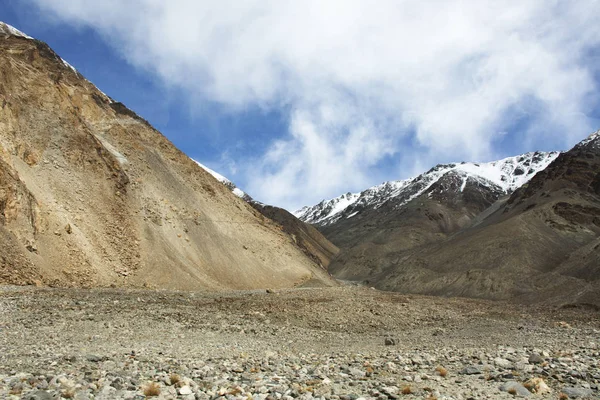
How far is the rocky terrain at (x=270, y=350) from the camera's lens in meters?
9.16

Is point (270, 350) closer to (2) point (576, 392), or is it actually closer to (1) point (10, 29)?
(2) point (576, 392)

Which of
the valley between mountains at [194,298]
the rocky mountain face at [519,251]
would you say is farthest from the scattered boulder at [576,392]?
the rocky mountain face at [519,251]

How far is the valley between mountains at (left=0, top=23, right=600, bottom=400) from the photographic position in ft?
33.3

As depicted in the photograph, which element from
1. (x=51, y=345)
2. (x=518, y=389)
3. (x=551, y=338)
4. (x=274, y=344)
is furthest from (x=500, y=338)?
(x=51, y=345)

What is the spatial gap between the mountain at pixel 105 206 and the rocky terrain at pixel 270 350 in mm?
6522

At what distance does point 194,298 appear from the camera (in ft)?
93.2

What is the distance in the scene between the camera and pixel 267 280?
46.7 metres

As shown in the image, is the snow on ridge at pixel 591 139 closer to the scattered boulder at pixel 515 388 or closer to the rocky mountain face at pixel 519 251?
the rocky mountain face at pixel 519 251

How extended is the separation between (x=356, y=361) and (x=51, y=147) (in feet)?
116

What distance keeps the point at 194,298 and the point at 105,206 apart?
14561 millimetres

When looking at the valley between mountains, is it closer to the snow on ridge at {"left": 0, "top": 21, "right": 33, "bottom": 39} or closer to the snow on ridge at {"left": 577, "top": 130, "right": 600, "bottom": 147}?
the snow on ridge at {"left": 0, "top": 21, "right": 33, "bottom": 39}

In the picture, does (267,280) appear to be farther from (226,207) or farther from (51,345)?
(51,345)

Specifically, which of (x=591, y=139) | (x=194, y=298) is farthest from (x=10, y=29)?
(x=591, y=139)

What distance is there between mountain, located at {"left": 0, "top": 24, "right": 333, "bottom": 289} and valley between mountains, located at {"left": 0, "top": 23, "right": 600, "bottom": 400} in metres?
0.16
